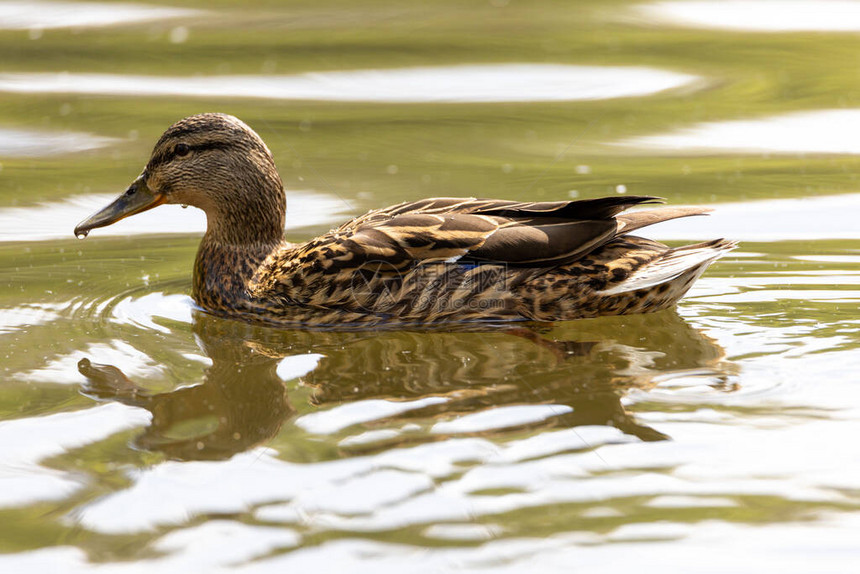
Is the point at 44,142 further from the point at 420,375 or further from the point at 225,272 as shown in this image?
the point at 420,375

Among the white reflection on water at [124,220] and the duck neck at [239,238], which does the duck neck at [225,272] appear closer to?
the duck neck at [239,238]

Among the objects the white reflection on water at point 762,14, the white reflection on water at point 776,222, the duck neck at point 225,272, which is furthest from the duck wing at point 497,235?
the white reflection on water at point 762,14

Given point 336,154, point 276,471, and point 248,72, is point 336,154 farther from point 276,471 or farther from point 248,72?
point 276,471

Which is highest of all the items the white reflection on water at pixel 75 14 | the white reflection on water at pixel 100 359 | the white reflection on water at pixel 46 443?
the white reflection on water at pixel 75 14

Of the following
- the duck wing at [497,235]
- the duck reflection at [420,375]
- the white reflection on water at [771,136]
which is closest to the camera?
the duck reflection at [420,375]

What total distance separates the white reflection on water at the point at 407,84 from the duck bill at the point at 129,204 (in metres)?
4.06

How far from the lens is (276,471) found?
15.5 feet

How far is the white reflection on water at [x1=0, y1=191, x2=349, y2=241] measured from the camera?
902cm

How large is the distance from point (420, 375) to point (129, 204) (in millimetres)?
2725

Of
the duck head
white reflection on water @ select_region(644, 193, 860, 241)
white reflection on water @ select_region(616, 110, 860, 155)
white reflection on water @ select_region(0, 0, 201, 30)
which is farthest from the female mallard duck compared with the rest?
white reflection on water @ select_region(0, 0, 201, 30)

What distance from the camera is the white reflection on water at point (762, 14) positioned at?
12555 millimetres

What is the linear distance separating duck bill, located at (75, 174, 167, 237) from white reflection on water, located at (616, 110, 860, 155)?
4599 mm

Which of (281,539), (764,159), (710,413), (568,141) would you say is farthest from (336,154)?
(281,539)

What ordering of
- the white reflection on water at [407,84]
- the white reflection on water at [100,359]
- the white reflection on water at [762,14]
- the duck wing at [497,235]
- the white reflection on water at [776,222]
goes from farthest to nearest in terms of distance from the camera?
the white reflection on water at [762,14] → the white reflection on water at [407,84] → the white reflection on water at [776,222] → the duck wing at [497,235] → the white reflection on water at [100,359]
